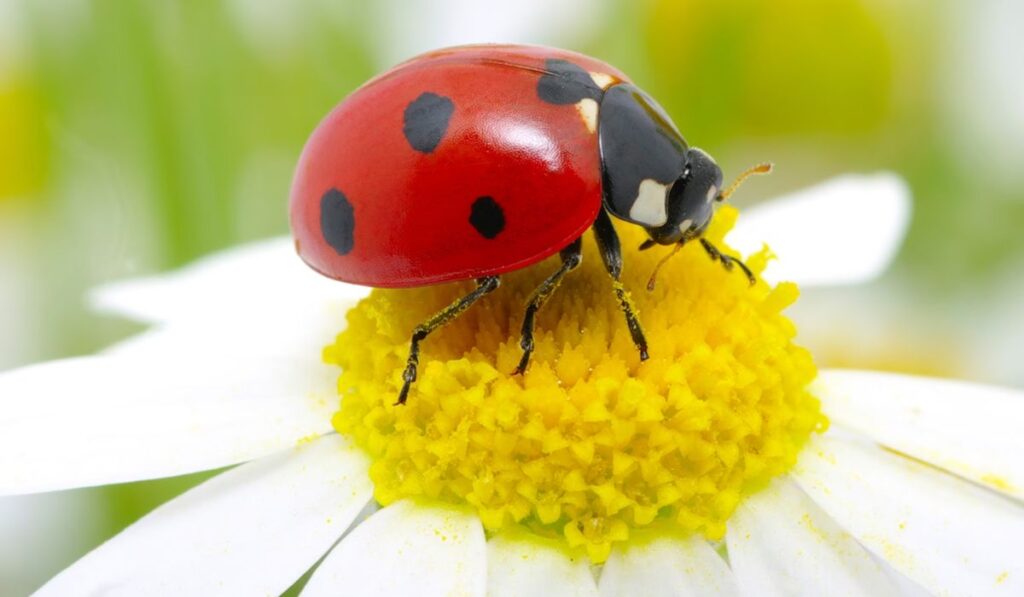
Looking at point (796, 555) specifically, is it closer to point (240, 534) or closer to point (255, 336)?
point (240, 534)

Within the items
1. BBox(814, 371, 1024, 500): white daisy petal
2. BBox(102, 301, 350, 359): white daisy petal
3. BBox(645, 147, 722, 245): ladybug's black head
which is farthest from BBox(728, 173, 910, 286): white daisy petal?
BBox(102, 301, 350, 359): white daisy petal

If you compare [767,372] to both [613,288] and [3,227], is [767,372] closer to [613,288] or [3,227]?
[613,288]

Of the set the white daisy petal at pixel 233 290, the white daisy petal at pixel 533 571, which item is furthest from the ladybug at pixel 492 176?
the white daisy petal at pixel 233 290

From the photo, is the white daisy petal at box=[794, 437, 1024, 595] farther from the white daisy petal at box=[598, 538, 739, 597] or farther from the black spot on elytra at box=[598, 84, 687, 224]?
the black spot on elytra at box=[598, 84, 687, 224]

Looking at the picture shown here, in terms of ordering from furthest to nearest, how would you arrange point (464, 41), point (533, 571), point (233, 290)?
point (464, 41)
point (233, 290)
point (533, 571)

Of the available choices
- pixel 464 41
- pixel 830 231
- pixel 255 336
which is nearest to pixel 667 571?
pixel 255 336
